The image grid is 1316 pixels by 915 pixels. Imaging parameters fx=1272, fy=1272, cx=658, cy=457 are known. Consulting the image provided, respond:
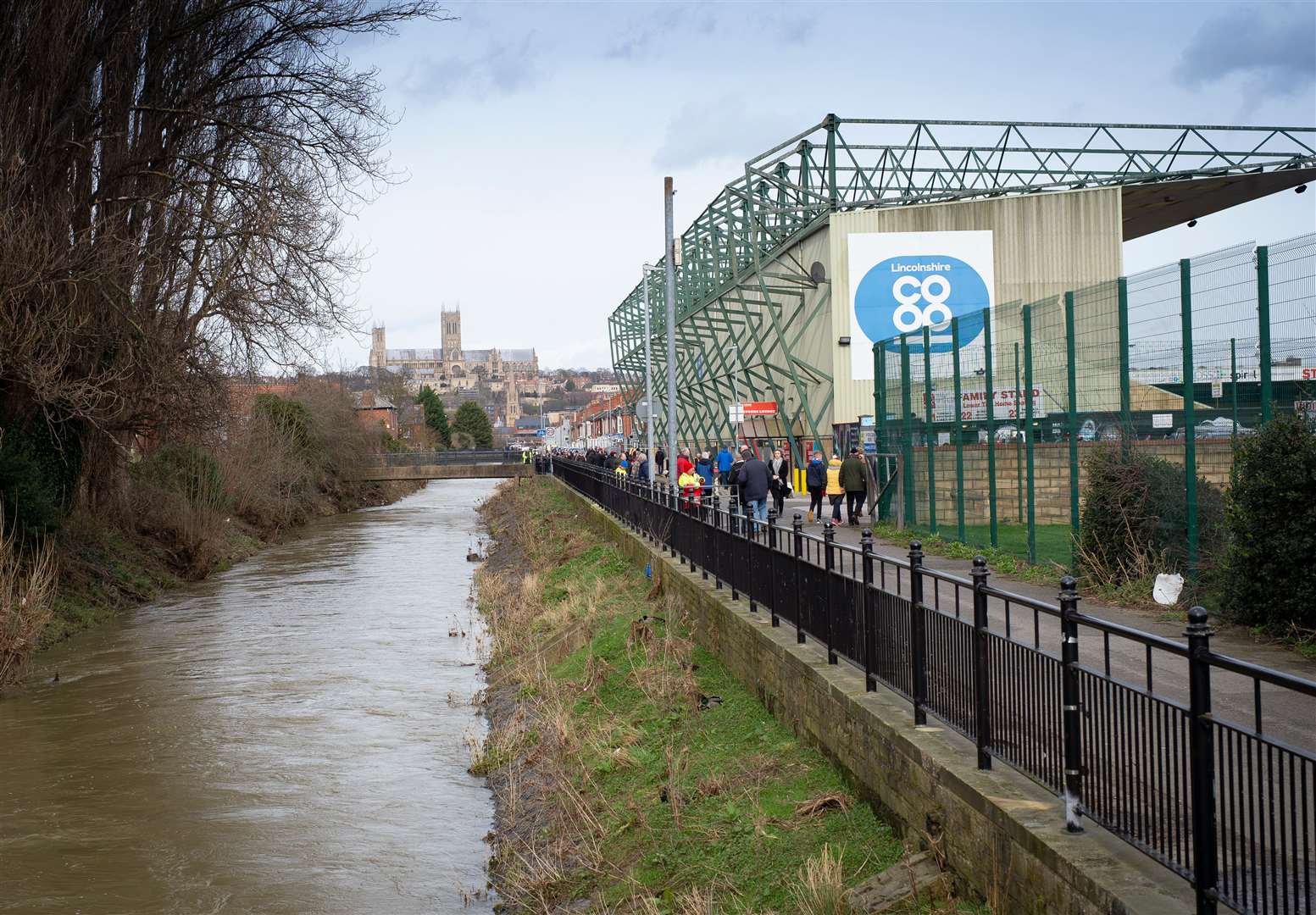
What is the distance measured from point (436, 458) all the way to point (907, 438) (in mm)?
58183

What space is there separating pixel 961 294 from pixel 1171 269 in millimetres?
23492

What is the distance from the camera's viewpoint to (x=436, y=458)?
250 ft

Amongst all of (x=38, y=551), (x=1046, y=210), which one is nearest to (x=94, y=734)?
(x=38, y=551)

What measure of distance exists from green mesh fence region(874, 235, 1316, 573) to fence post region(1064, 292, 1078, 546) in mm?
19

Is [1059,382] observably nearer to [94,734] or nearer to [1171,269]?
[1171,269]

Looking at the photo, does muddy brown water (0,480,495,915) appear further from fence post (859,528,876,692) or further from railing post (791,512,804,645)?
fence post (859,528,876,692)

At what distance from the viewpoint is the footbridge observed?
66.2 m

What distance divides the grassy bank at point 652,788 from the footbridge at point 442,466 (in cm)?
4960

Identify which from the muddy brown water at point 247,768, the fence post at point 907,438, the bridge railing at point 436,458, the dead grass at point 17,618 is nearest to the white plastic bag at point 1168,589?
the muddy brown water at point 247,768

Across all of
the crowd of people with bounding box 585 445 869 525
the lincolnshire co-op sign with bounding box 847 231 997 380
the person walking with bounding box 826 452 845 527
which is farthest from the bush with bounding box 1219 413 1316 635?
the lincolnshire co-op sign with bounding box 847 231 997 380

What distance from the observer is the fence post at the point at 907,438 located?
2042 centimetres

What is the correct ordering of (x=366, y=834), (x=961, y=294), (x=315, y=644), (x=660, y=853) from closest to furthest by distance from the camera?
(x=660, y=853) → (x=366, y=834) → (x=315, y=644) → (x=961, y=294)

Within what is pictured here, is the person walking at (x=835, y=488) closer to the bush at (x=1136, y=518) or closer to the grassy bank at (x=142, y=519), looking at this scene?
the bush at (x=1136, y=518)

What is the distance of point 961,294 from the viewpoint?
34.9 metres
